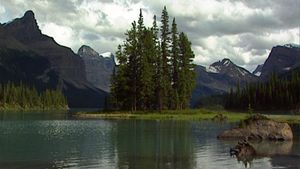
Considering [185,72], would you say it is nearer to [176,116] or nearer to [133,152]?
[176,116]

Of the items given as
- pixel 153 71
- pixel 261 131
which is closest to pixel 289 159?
pixel 261 131

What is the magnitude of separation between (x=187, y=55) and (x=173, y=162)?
332 ft

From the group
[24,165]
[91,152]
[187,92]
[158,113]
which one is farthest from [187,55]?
[24,165]

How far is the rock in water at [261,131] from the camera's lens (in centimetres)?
5897

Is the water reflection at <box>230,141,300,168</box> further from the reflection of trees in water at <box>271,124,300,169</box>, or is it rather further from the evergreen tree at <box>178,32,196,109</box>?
the evergreen tree at <box>178,32,196,109</box>

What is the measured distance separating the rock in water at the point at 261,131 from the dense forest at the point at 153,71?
66830mm

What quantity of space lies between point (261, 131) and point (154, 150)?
A: 18.8m

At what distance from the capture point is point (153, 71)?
131 meters

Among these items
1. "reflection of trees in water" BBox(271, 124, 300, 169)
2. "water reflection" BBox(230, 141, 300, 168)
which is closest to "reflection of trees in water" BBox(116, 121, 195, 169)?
"water reflection" BBox(230, 141, 300, 168)

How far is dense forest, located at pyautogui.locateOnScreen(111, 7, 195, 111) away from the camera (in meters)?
128

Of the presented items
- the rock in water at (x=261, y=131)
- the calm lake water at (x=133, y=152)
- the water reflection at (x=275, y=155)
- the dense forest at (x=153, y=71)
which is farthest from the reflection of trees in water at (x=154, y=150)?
the dense forest at (x=153, y=71)

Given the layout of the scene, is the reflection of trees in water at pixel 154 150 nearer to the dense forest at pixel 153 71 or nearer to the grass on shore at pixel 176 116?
the grass on shore at pixel 176 116

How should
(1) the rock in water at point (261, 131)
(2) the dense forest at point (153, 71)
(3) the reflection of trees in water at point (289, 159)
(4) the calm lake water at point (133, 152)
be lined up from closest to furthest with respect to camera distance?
(4) the calm lake water at point (133, 152), (3) the reflection of trees in water at point (289, 159), (1) the rock in water at point (261, 131), (2) the dense forest at point (153, 71)

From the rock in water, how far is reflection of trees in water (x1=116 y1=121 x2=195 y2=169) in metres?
6.27
